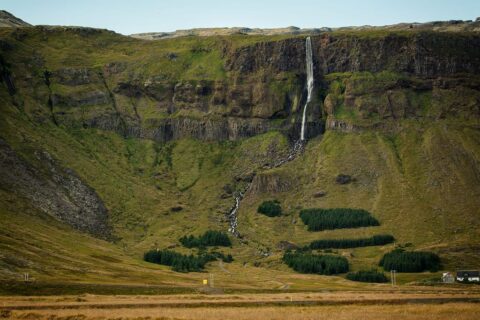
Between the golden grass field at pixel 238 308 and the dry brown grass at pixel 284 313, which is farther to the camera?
the golden grass field at pixel 238 308

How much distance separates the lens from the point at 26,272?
185250mm

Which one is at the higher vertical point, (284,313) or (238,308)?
(238,308)

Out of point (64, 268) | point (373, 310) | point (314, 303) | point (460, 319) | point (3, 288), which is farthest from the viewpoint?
point (64, 268)

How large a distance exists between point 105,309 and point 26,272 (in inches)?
2941

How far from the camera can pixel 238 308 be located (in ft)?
387

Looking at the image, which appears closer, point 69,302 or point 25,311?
point 25,311

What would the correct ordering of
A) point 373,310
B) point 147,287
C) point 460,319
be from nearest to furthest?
point 460,319, point 373,310, point 147,287

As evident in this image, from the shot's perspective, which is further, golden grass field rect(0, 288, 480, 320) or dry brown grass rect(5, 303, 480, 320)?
golden grass field rect(0, 288, 480, 320)

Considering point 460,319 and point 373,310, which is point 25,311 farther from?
point 460,319

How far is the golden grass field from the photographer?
103750mm

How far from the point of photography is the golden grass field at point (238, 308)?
4085 inches

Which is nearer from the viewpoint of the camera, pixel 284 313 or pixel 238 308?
pixel 284 313

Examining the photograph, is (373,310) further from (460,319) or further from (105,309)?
(105,309)

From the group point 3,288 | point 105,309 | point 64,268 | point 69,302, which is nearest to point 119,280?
point 64,268
